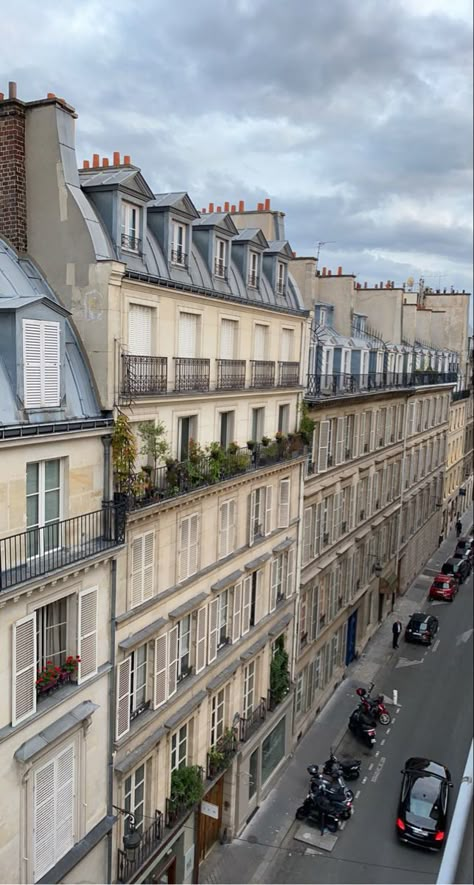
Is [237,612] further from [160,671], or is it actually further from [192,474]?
[192,474]

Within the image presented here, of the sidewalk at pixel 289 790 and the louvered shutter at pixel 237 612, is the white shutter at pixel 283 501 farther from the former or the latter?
the sidewalk at pixel 289 790

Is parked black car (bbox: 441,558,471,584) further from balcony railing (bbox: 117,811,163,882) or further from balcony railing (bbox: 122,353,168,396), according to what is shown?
balcony railing (bbox: 122,353,168,396)

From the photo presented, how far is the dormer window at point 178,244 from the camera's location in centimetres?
1680

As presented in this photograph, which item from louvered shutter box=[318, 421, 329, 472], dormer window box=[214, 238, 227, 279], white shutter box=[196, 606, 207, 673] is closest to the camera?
white shutter box=[196, 606, 207, 673]

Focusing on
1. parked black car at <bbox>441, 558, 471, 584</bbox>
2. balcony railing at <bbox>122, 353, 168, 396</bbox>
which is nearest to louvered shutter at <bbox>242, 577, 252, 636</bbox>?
balcony railing at <bbox>122, 353, 168, 396</bbox>

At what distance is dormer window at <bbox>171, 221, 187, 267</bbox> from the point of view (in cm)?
1680

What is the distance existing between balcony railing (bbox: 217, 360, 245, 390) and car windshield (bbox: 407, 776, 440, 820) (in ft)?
43.9

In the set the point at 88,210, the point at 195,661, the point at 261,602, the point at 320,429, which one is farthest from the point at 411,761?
the point at 88,210

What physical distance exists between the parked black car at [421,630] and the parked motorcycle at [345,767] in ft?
39.7

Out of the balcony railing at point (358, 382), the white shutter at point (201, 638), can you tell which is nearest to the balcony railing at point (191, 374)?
the white shutter at point (201, 638)

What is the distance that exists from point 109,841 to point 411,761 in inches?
473

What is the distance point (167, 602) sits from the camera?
17.0 meters

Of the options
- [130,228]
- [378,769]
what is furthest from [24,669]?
[378,769]

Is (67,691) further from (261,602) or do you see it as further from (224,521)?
(261,602)
